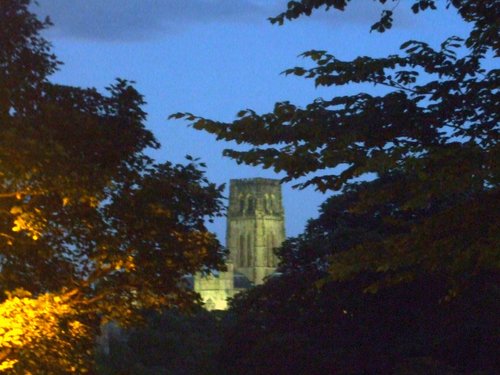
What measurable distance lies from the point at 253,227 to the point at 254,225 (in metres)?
0.38

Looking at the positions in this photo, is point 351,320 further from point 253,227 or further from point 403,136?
point 253,227

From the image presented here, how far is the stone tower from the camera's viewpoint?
173625 millimetres

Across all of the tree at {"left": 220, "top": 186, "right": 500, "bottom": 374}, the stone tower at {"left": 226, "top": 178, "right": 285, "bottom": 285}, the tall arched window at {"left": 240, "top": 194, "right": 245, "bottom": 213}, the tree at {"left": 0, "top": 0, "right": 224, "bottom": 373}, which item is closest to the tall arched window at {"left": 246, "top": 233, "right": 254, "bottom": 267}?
the stone tower at {"left": 226, "top": 178, "right": 285, "bottom": 285}

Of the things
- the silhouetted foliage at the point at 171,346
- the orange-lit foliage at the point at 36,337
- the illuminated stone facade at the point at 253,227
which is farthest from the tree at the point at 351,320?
the illuminated stone facade at the point at 253,227

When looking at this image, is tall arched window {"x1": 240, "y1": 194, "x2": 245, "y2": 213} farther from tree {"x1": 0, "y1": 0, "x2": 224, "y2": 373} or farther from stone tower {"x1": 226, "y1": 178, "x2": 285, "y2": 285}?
tree {"x1": 0, "y1": 0, "x2": 224, "y2": 373}

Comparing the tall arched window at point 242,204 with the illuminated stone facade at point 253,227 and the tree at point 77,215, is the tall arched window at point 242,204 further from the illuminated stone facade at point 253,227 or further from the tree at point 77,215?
the tree at point 77,215

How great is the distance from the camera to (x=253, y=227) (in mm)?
175000

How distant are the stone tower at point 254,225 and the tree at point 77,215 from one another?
501 feet

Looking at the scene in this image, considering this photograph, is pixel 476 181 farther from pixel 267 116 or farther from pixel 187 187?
pixel 187 187

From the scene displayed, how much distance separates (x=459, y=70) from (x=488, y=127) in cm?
101

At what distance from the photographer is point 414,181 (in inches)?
587

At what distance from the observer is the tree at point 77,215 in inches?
645

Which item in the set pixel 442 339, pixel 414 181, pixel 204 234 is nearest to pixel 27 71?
pixel 204 234

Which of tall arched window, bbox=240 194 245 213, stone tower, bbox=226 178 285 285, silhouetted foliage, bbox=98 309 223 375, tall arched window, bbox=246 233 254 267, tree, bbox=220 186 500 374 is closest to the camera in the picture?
tree, bbox=220 186 500 374
